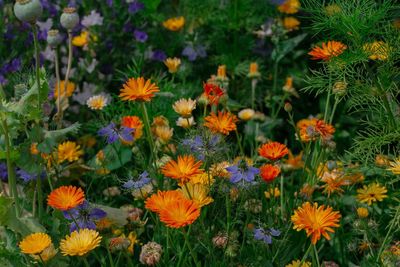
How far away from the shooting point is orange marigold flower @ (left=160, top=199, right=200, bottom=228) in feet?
4.82

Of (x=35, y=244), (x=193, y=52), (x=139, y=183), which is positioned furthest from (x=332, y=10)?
(x=193, y=52)

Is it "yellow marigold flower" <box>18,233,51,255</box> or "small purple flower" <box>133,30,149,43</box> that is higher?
"yellow marigold flower" <box>18,233,51,255</box>

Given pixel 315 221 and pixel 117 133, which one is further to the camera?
pixel 117 133

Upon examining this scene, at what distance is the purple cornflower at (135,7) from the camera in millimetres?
2887

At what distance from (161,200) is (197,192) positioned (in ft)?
0.51

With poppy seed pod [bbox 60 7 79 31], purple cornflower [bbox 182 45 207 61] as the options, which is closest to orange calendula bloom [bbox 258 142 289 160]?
poppy seed pod [bbox 60 7 79 31]

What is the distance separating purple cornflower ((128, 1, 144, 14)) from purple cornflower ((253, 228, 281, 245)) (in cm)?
139

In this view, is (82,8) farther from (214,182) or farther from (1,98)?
(214,182)

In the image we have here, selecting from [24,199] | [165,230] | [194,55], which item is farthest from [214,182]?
[194,55]

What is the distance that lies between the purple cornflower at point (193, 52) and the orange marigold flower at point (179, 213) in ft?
4.77

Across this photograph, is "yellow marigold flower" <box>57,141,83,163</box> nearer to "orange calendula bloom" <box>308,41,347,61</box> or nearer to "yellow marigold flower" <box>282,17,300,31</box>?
"orange calendula bloom" <box>308,41,347,61</box>

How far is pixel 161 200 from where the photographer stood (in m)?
1.56

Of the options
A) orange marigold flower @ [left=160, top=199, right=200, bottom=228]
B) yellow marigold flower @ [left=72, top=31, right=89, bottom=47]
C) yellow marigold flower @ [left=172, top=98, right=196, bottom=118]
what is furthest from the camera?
yellow marigold flower @ [left=72, top=31, right=89, bottom=47]

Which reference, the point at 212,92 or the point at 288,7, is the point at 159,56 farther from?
the point at 212,92
